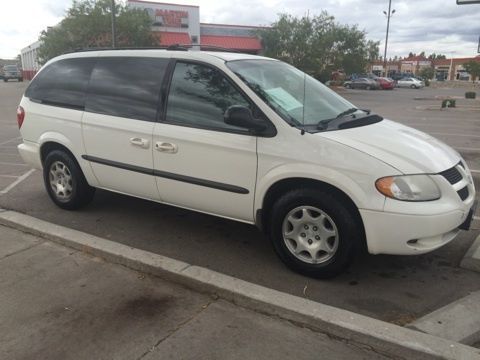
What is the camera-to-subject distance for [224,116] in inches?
152

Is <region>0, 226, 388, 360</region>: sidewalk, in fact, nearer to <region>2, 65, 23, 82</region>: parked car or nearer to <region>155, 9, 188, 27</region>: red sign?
<region>155, 9, 188, 27</region>: red sign

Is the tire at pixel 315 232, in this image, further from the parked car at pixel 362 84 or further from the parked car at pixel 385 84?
the parked car at pixel 385 84

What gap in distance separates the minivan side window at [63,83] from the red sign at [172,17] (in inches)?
1492

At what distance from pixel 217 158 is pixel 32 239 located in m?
2.12

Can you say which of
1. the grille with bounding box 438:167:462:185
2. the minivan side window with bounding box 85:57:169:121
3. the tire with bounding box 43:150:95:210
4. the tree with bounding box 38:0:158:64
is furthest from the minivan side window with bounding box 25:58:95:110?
the tree with bounding box 38:0:158:64

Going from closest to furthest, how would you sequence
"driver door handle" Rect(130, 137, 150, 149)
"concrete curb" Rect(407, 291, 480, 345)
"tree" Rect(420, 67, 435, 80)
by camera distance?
"concrete curb" Rect(407, 291, 480, 345) → "driver door handle" Rect(130, 137, 150, 149) → "tree" Rect(420, 67, 435, 80)

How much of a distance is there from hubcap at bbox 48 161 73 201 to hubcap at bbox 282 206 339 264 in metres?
2.75

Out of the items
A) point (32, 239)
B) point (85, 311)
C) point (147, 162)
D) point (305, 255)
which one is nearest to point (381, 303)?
point (305, 255)

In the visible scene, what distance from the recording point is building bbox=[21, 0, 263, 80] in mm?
40531

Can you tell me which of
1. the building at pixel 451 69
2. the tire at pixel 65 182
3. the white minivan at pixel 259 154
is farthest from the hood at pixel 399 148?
the building at pixel 451 69

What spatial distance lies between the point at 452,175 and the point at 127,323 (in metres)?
2.60

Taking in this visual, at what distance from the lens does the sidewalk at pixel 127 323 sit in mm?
2869

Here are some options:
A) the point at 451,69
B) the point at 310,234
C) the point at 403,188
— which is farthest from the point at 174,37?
the point at 451,69

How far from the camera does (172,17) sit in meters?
41.2
